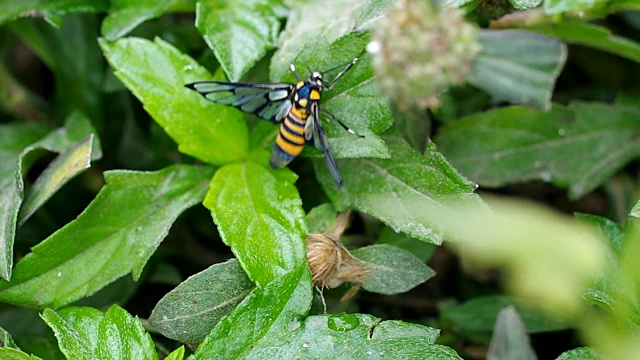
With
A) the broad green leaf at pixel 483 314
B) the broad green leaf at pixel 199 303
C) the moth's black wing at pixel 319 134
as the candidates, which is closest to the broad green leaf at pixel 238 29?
the moth's black wing at pixel 319 134

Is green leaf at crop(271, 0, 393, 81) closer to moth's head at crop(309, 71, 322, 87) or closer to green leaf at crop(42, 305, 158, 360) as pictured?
moth's head at crop(309, 71, 322, 87)

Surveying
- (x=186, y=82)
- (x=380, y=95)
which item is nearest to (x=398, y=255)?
(x=380, y=95)

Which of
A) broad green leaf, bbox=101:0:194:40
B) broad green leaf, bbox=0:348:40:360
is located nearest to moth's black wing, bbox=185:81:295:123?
broad green leaf, bbox=101:0:194:40

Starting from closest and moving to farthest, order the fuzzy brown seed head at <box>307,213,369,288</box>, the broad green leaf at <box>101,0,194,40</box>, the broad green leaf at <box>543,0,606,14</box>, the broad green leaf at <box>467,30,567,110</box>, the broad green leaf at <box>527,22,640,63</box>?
the broad green leaf at <box>543,0,606,14</box>, the fuzzy brown seed head at <box>307,213,369,288</box>, the broad green leaf at <box>101,0,194,40</box>, the broad green leaf at <box>527,22,640,63</box>, the broad green leaf at <box>467,30,567,110</box>

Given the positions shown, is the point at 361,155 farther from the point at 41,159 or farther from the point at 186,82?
the point at 41,159

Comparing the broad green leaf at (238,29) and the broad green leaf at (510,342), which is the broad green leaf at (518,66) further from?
the broad green leaf at (510,342)

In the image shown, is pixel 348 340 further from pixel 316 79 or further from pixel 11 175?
pixel 11 175

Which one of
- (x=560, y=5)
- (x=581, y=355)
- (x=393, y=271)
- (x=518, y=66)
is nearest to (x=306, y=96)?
(x=393, y=271)
